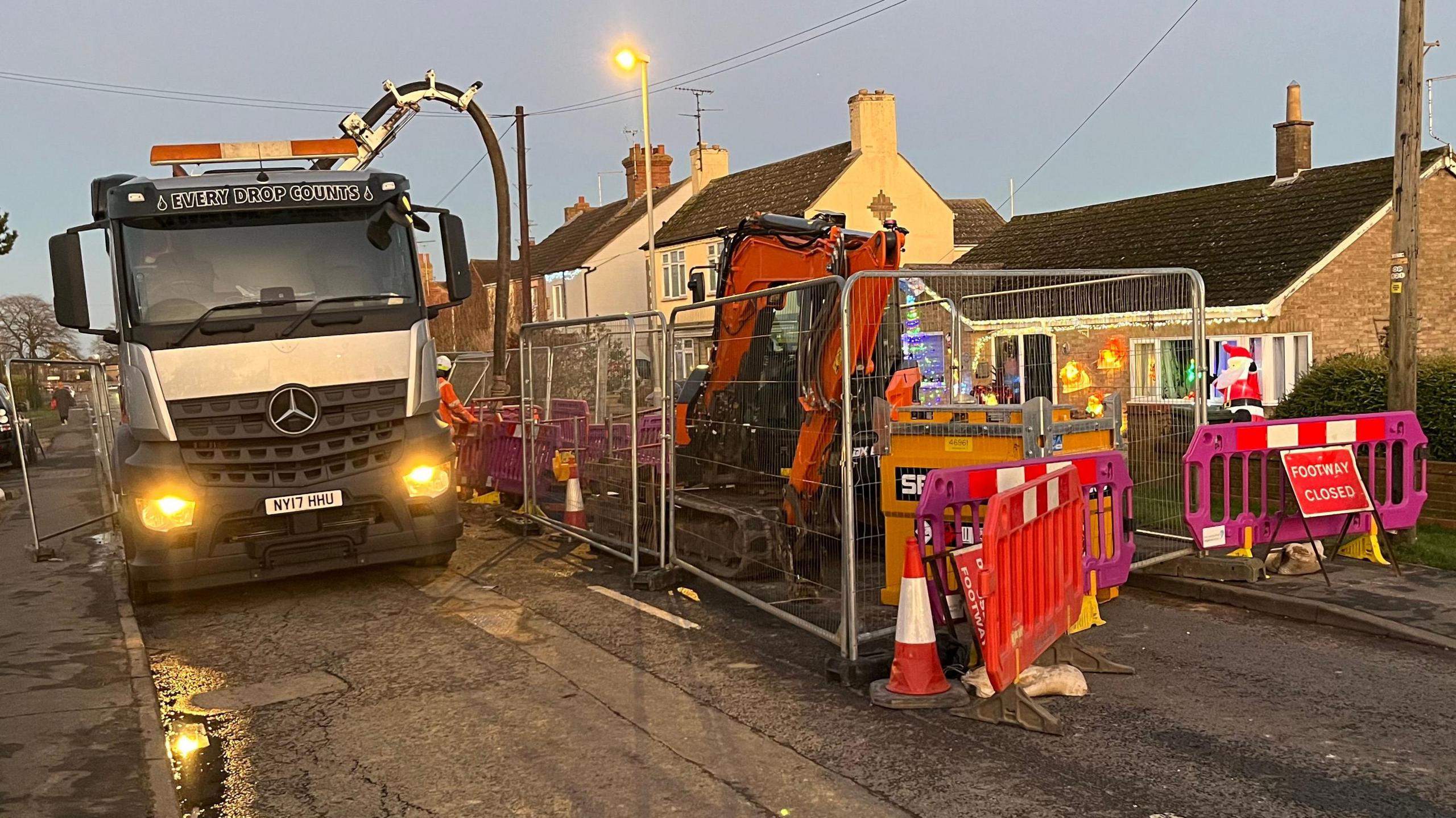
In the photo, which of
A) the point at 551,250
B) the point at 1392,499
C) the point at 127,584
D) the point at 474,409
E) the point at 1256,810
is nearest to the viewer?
the point at 1256,810

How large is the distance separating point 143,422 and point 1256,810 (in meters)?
7.73

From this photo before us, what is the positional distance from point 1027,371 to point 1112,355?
2.14ft

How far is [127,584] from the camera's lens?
32.4 ft

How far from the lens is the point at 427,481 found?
9.48 metres

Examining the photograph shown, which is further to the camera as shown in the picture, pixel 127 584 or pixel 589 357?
pixel 589 357

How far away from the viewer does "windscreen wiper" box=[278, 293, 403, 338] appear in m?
9.03

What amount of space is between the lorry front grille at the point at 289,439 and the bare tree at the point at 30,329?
55.2 m

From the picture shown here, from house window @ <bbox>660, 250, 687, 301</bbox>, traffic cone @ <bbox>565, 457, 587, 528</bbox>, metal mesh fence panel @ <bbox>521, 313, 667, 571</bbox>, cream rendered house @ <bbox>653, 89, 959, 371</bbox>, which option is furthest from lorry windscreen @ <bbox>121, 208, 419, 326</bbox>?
house window @ <bbox>660, 250, 687, 301</bbox>

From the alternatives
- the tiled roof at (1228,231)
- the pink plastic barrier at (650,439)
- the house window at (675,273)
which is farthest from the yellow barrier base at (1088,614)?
the house window at (675,273)

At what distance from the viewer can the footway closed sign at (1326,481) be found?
857cm

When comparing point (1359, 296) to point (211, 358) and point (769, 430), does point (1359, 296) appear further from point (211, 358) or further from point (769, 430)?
point (211, 358)

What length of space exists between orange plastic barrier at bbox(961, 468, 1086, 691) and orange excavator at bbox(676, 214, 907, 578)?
1.14 meters

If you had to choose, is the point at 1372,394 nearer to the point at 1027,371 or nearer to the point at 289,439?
the point at 1027,371

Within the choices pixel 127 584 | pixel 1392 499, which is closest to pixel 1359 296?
pixel 1392 499
